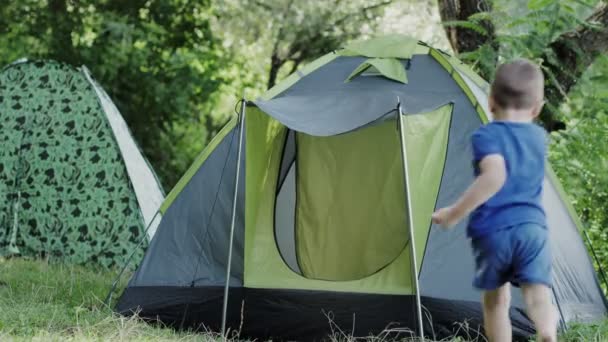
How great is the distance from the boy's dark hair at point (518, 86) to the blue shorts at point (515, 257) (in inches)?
15.8

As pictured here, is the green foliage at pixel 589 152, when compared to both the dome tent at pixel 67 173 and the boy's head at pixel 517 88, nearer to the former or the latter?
the dome tent at pixel 67 173

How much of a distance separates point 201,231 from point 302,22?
6972 mm

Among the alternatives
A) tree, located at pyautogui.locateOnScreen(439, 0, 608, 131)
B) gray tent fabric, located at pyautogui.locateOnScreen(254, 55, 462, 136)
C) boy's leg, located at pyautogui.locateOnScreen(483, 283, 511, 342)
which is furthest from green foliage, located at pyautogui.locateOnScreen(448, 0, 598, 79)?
boy's leg, located at pyautogui.locateOnScreen(483, 283, 511, 342)

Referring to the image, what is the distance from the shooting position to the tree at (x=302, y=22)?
37.1 feet

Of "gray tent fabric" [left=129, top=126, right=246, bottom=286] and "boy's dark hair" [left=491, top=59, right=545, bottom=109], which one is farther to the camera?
"gray tent fabric" [left=129, top=126, right=246, bottom=286]

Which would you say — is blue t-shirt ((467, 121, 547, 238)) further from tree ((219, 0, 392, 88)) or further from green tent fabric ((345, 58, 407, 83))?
tree ((219, 0, 392, 88))

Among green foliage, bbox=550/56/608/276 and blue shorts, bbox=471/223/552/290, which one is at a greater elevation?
blue shorts, bbox=471/223/552/290

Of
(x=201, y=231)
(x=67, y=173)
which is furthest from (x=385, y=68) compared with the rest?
(x=67, y=173)

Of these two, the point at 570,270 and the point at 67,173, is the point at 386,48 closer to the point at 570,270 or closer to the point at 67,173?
the point at 570,270

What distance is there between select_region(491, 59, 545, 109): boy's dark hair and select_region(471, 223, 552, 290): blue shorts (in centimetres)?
40

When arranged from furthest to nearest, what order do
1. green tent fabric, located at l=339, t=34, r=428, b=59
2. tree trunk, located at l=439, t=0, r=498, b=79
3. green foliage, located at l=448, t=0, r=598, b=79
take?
tree trunk, located at l=439, t=0, r=498, b=79, green foliage, located at l=448, t=0, r=598, b=79, green tent fabric, located at l=339, t=34, r=428, b=59

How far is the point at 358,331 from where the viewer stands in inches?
170

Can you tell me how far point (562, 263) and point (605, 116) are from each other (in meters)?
2.53

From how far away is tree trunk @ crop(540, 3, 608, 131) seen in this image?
21.5 ft
